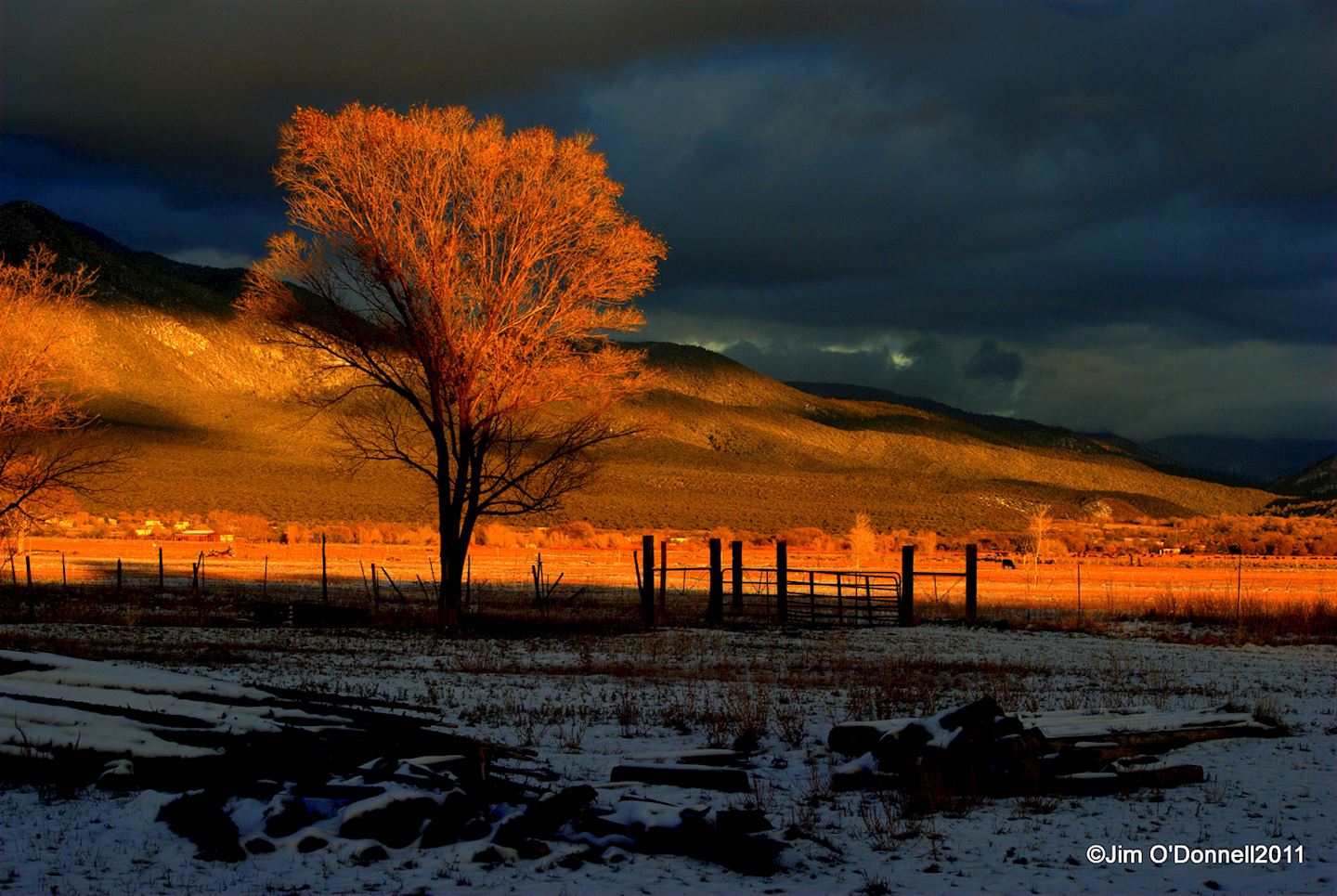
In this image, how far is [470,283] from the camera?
24656 millimetres

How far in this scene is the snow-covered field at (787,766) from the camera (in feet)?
23.0

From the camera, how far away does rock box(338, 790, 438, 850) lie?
24.1 feet

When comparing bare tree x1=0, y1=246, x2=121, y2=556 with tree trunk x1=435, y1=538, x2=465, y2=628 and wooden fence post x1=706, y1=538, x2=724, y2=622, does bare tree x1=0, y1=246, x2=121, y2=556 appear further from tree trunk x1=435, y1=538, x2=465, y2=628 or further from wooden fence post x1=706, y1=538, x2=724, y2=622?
wooden fence post x1=706, y1=538, x2=724, y2=622

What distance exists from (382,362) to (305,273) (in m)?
2.44

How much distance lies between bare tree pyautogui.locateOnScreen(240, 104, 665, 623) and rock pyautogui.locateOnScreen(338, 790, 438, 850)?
53.2 feet

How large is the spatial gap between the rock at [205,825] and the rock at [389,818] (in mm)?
663

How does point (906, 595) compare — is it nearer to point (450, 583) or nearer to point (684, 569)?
point (684, 569)

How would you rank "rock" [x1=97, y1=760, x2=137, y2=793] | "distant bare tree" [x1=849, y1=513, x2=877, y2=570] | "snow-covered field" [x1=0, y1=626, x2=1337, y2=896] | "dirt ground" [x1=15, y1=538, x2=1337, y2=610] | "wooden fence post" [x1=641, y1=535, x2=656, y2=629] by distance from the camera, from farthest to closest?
"distant bare tree" [x1=849, y1=513, x2=877, y2=570] → "dirt ground" [x1=15, y1=538, x2=1337, y2=610] → "wooden fence post" [x1=641, y1=535, x2=656, y2=629] → "rock" [x1=97, y1=760, x2=137, y2=793] → "snow-covered field" [x1=0, y1=626, x2=1337, y2=896]

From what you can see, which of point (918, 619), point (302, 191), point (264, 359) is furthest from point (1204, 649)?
point (264, 359)

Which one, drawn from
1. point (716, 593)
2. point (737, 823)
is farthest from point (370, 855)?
point (716, 593)

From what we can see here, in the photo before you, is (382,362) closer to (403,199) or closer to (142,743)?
(403,199)

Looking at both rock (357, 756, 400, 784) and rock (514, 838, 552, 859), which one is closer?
rock (514, 838, 552, 859)

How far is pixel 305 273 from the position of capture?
960 inches

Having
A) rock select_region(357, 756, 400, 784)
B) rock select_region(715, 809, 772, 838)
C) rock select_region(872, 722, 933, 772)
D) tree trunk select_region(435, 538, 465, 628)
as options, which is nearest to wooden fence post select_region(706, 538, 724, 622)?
tree trunk select_region(435, 538, 465, 628)
